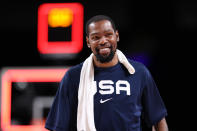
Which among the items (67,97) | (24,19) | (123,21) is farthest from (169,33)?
(67,97)

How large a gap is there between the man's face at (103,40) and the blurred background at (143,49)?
32.6 inches

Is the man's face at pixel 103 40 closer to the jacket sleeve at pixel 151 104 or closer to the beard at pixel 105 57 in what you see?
the beard at pixel 105 57

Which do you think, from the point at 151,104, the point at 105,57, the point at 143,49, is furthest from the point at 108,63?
the point at 143,49

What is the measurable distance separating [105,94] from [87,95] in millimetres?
58

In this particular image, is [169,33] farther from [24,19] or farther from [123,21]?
[24,19]

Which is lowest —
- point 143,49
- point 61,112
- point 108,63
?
point 61,112

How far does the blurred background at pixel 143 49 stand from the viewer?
1848mm

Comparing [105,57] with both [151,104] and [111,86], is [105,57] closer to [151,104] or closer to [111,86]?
[111,86]

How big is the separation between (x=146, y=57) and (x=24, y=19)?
765 mm

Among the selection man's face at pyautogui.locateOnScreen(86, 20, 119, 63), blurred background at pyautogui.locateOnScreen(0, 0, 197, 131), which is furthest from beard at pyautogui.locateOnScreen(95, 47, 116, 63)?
blurred background at pyautogui.locateOnScreen(0, 0, 197, 131)

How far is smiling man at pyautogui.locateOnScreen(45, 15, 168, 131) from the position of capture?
1.01 metres

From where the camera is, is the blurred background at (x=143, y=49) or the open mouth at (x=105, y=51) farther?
the blurred background at (x=143, y=49)

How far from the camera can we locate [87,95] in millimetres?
1049

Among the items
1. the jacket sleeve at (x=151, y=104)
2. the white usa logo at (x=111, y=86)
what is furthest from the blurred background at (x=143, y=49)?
the white usa logo at (x=111, y=86)
